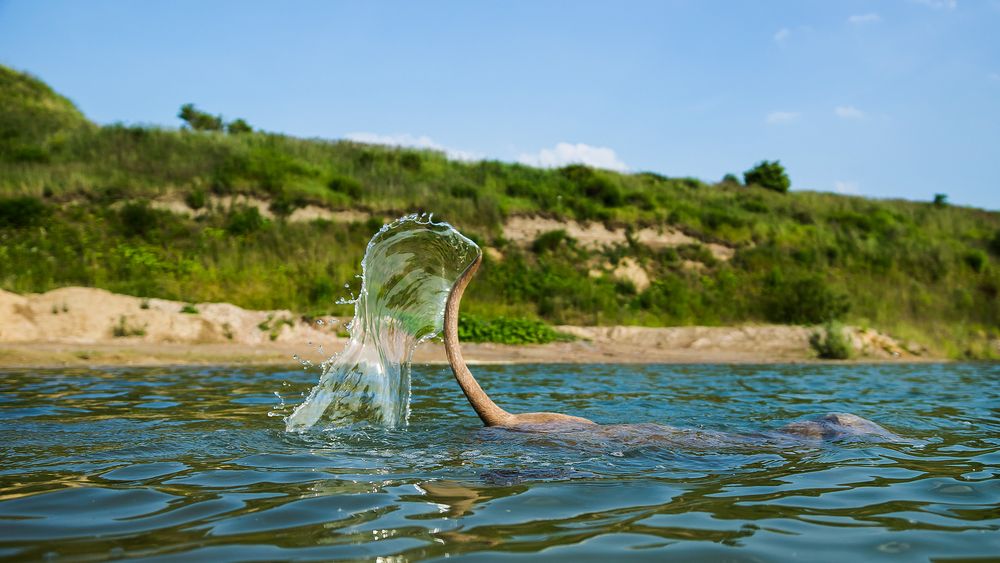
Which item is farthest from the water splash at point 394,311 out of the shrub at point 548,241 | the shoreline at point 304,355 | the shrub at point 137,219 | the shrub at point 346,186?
the shrub at point 346,186

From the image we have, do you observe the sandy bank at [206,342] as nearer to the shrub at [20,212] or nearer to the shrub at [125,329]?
the shrub at [125,329]

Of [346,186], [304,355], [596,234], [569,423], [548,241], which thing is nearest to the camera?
[569,423]

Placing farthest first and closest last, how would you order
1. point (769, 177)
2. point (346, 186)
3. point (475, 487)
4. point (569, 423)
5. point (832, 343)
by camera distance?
1. point (769, 177)
2. point (346, 186)
3. point (832, 343)
4. point (569, 423)
5. point (475, 487)

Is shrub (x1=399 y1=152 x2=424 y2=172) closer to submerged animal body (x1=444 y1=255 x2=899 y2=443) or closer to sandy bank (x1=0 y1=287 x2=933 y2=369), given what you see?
sandy bank (x1=0 y1=287 x2=933 y2=369)

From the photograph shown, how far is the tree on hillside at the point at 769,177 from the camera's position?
41438 mm

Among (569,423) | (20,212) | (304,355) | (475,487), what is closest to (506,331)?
(304,355)

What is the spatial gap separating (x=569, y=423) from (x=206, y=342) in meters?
11.3

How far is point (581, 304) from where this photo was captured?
2150cm

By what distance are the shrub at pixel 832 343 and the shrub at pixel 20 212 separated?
20.0 m

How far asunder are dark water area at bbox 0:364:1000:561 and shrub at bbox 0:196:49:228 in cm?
1618

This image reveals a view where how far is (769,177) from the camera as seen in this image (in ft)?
137

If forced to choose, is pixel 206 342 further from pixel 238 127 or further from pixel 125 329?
Answer: pixel 238 127

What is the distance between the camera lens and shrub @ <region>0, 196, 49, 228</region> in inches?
838

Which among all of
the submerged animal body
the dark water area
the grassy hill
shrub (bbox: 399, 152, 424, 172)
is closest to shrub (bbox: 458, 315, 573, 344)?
the grassy hill
